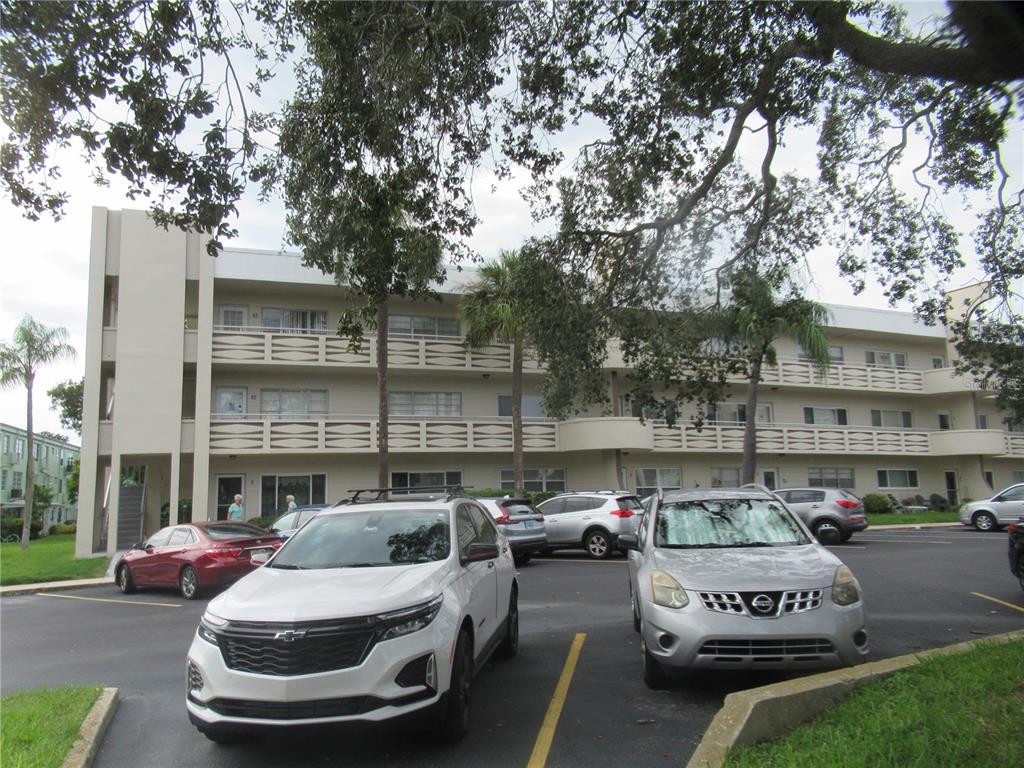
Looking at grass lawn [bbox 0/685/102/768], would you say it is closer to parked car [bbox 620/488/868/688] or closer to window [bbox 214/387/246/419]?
parked car [bbox 620/488/868/688]

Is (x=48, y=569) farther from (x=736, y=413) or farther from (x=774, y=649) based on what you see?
(x=736, y=413)

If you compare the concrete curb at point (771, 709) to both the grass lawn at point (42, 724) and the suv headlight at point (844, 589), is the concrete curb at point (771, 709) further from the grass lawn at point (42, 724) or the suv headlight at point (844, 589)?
the grass lawn at point (42, 724)

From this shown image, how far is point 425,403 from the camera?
92.6ft

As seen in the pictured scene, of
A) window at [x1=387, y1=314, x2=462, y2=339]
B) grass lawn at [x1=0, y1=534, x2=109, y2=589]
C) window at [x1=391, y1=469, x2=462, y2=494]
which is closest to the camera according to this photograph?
grass lawn at [x1=0, y1=534, x2=109, y2=589]

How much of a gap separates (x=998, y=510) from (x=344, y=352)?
22126mm

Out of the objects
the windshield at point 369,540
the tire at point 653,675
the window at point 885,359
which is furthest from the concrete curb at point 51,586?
the window at point 885,359

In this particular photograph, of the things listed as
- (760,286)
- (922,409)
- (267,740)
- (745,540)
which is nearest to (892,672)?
(745,540)

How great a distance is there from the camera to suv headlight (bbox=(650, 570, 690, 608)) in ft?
19.5

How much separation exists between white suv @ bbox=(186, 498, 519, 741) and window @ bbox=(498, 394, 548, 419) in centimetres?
2327

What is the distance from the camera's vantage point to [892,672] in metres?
5.39

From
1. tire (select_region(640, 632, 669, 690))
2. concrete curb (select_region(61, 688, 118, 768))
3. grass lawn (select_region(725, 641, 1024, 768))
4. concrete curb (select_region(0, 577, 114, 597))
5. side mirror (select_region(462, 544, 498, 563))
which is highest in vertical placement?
side mirror (select_region(462, 544, 498, 563))

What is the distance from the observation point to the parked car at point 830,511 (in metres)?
20.0

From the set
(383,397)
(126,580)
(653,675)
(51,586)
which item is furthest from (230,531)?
(653,675)

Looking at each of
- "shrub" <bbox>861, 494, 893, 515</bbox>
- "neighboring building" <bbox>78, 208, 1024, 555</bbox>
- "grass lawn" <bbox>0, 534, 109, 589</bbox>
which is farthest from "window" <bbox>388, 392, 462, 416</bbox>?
"shrub" <bbox>861, 494, 893, 515</bbox>
